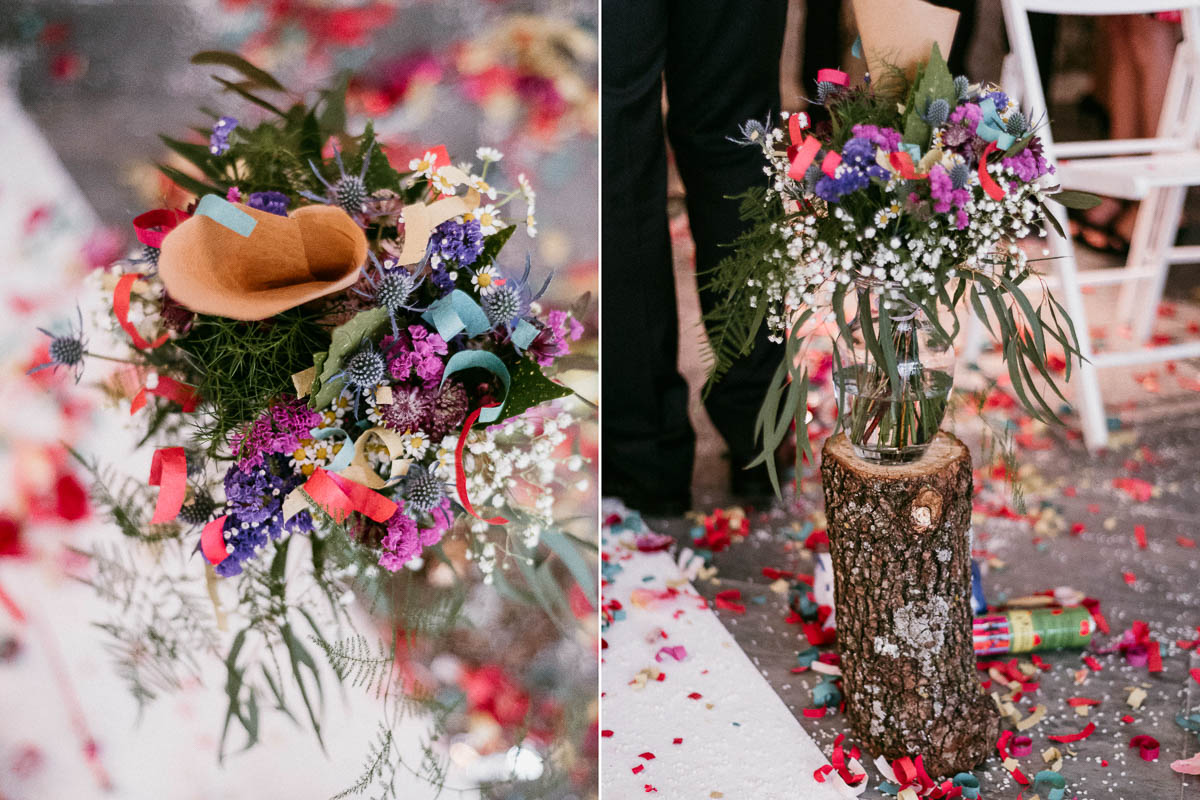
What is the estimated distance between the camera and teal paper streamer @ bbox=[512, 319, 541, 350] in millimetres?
869

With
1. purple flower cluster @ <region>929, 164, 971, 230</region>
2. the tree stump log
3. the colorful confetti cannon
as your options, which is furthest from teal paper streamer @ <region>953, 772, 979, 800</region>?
purple flower cluster @ <region>929, 164, 971, 230</region>

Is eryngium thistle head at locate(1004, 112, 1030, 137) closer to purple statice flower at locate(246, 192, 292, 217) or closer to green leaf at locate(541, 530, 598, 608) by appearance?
green leaf at locate(541, 530, 598, 608)

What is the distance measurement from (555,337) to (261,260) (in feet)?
0.85

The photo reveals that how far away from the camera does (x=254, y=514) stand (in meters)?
0.85

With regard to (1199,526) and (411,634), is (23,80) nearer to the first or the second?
(411,634)

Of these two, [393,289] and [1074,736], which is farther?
[1074,736]

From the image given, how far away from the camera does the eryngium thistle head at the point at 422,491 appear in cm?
89

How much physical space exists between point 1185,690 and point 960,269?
82 centimetres

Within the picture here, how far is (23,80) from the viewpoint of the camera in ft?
2.49

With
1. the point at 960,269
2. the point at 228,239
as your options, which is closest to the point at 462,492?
the point at 228,239

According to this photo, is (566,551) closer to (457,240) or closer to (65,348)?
(457,240)

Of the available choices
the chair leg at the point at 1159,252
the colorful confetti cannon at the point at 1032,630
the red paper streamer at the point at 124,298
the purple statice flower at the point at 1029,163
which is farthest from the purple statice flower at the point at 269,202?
the chair leg at the point at 1159,252

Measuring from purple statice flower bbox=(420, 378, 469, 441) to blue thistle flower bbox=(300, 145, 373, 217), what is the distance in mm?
171

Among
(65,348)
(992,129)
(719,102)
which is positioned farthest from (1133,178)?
(65,348)
